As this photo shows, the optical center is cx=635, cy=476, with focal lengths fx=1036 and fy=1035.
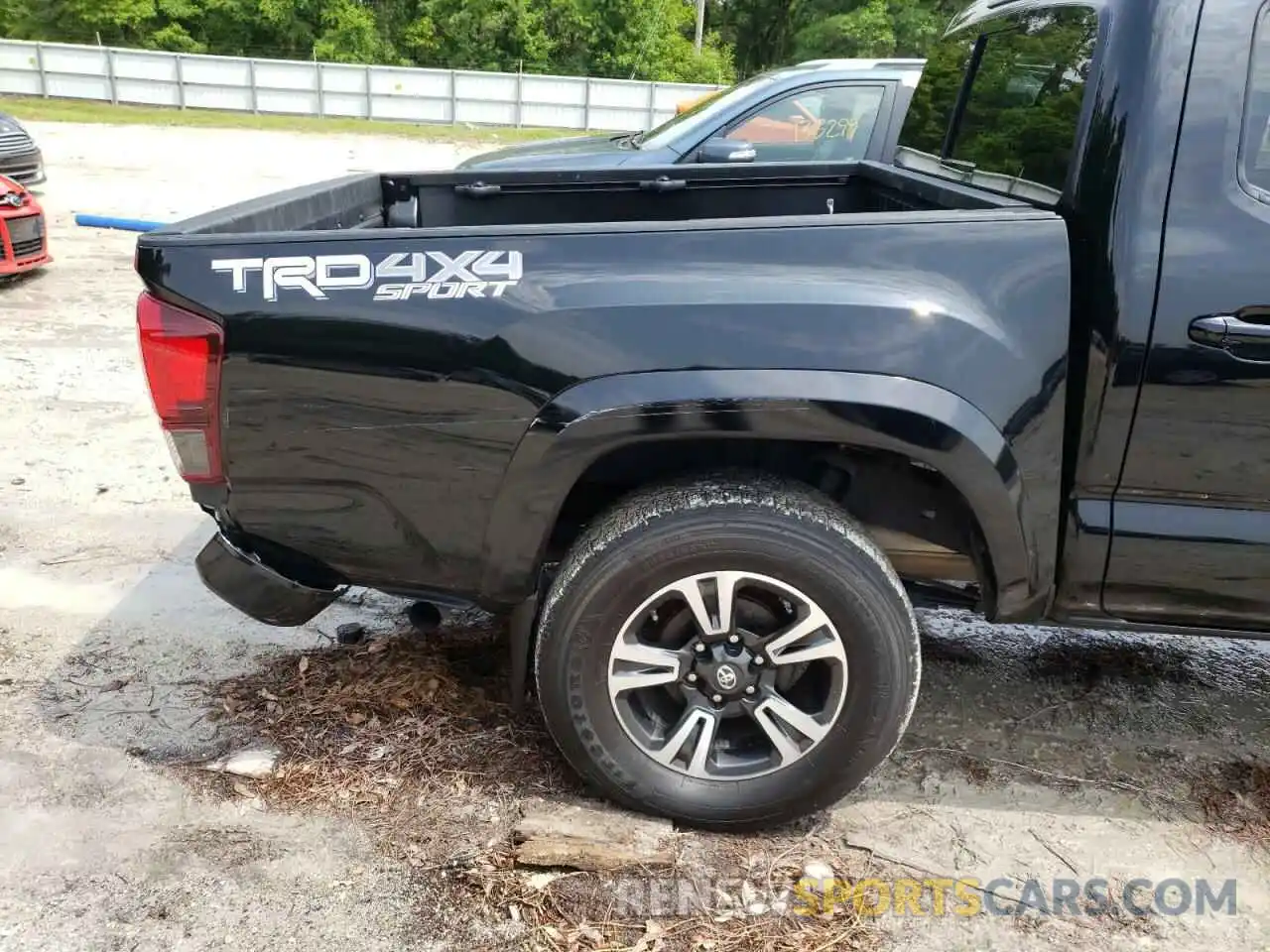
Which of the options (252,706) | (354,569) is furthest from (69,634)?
(354,569)

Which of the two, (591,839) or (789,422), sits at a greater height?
(789,422)

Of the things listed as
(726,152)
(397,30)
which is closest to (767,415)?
(726,152)

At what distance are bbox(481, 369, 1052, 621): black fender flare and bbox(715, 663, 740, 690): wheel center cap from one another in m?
0.59

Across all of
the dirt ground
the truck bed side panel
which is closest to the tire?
the dirt ground

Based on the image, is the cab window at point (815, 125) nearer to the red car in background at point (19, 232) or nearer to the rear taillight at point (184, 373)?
the rear taillight at point (184, 373)

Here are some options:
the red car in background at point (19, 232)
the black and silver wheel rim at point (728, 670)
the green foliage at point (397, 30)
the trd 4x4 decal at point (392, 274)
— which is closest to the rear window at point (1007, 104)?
the black and silver wheel rim at point (728, 670)

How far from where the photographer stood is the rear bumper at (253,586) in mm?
2613

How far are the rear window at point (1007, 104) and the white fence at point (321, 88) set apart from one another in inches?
1138

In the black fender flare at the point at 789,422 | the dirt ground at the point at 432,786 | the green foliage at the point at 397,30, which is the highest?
the green foliage at the point at 397,30

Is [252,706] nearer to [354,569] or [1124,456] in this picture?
[354,569]

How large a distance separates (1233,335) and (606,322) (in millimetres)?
1387

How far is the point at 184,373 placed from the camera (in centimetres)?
240

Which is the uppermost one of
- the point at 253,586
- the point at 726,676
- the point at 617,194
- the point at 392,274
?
the point at 617,194

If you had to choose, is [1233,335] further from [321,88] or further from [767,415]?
[321,88]
